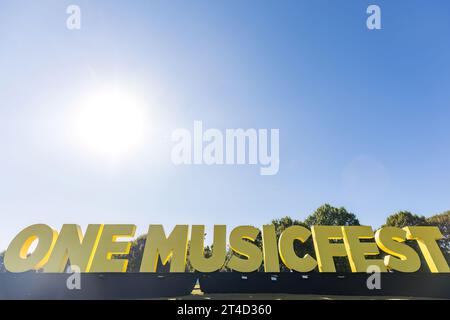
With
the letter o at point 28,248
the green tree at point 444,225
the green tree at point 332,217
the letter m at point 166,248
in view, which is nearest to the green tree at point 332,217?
the green tree at point 332,217

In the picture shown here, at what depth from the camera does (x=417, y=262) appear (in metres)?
22.5

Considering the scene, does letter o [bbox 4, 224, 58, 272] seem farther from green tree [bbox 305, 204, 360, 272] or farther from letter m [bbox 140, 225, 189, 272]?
green tree [bbox 305, 204, 360, 272]

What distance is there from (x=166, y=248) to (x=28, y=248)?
29.9 ft

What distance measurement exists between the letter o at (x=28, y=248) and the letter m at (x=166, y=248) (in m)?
6.19

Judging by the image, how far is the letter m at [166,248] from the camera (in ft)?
73.8

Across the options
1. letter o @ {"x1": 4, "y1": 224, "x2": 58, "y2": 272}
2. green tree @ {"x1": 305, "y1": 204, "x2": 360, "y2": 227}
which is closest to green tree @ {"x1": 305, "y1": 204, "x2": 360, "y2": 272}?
green tree @ {"x1": 305, "y1": 204, "x2": 360, "y2": 227}

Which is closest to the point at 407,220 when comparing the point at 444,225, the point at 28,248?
the point at 444,225

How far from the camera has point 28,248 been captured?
22844 mm

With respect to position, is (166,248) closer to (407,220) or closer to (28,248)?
(28,248)

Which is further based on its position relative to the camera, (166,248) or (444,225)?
(444,225)

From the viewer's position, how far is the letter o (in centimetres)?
2186

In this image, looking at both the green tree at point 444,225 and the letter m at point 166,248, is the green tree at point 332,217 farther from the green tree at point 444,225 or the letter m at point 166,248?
the letter m at point 166,248
